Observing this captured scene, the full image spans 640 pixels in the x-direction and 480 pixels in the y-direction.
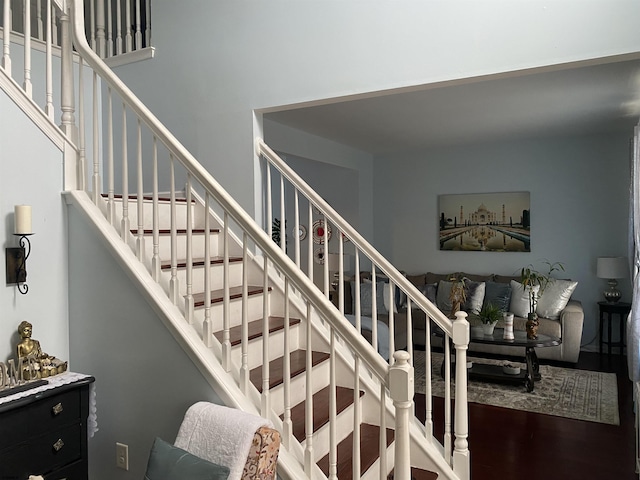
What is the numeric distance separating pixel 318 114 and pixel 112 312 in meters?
3.20

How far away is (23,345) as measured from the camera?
7.56 ft

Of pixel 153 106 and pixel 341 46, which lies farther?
pixel 153 106

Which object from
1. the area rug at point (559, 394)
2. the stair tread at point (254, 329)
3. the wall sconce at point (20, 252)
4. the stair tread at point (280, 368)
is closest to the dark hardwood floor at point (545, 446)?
the area rug at point (559, 394)

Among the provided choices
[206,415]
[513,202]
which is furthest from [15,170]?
[513,202]

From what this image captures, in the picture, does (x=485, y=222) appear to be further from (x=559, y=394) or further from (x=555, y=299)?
(x=559, y=394)

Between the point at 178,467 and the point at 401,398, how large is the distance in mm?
890

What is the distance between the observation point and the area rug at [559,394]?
4164 mm

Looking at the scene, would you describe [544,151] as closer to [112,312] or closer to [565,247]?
[565,247]

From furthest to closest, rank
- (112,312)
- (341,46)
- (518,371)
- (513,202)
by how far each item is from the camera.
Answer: (513,202), (518,371), (341,46), (112,312)

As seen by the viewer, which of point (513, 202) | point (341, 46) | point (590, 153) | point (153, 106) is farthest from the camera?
point (513, 202)

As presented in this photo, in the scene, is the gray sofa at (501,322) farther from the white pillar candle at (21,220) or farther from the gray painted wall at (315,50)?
the white pillar candle at (21,220)

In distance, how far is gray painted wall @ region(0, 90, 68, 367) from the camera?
91.4 inches

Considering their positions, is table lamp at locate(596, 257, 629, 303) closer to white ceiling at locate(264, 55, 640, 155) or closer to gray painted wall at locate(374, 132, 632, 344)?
gray painted wall at locate(374, 132, 632, 344)

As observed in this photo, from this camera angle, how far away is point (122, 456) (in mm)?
2461
